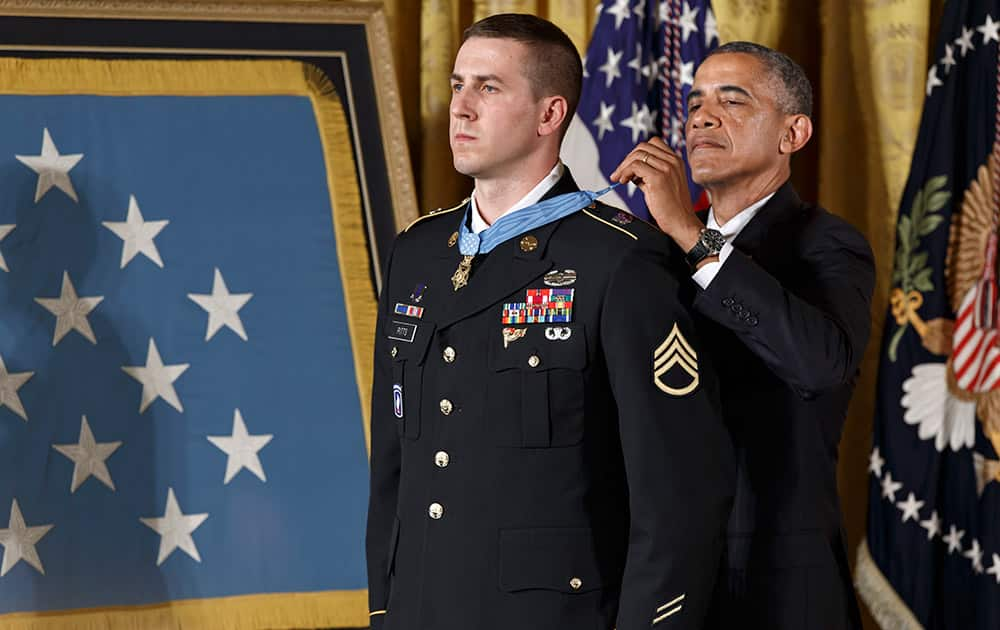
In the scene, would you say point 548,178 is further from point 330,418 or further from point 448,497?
point 330,418

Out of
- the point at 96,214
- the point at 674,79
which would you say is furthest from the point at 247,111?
the point at 674,79

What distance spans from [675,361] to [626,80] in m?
1.77

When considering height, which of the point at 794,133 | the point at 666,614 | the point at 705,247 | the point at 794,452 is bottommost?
the point at 666,614

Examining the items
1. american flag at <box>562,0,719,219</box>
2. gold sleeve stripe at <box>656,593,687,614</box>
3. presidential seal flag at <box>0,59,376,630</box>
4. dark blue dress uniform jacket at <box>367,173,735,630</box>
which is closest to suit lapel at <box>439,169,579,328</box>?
dark blue dress uniform jacket at <box>367,173,735,630</box>

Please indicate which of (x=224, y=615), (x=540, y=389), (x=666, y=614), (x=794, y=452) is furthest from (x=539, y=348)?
(x=224, y=615)

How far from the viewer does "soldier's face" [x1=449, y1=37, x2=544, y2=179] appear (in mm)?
1664

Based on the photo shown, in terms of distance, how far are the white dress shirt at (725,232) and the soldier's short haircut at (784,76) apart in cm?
15

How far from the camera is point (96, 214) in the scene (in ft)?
9.39

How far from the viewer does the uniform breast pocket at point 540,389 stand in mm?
1585

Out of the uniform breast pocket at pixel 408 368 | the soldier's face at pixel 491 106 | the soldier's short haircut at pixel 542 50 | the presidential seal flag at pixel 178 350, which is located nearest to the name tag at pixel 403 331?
the uniform breast pocket at pixel 408 368

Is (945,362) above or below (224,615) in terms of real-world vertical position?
above

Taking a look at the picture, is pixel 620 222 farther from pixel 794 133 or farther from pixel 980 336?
pixel 980 336

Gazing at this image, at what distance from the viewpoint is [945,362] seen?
2.94 m

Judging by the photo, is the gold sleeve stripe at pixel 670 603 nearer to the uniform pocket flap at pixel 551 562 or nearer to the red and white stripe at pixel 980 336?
the uniform pocket flap at pixel 551 562
